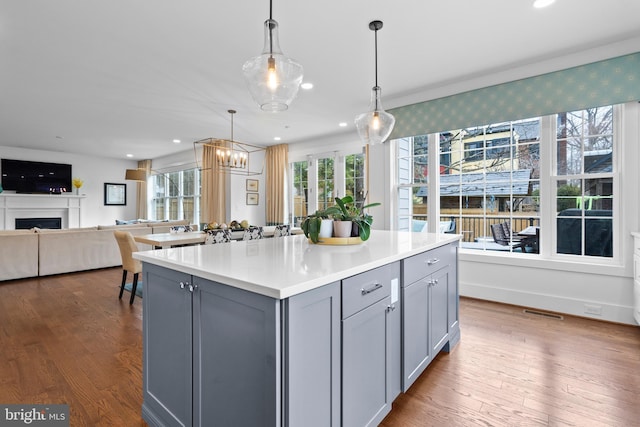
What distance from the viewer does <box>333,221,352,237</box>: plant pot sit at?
82.9 inches

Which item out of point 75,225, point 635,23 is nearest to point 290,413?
point 635,23

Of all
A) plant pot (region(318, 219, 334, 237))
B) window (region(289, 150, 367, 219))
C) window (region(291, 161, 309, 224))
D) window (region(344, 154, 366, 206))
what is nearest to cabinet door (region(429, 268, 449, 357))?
plant pot (region(318, 219, 334, 237))

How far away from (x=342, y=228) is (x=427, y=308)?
29.1 inches

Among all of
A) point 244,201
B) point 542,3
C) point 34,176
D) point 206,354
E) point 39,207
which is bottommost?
point 206,354

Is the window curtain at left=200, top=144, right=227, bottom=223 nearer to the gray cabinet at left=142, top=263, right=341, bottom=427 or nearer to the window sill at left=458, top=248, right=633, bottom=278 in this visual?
the window sill at left=458, top=248, right=633, bottom=278

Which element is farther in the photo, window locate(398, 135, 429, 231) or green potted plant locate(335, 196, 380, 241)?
window locate(398, 135, 429, 231)

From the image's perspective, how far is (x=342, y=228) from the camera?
2105 mm

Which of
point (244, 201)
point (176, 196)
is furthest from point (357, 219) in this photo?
point (176, 196)

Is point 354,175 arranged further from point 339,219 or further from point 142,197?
point 142,197

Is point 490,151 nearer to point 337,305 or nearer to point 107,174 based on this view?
point 337,305

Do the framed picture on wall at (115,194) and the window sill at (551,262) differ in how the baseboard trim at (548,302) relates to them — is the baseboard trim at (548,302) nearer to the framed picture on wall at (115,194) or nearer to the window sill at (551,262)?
the window sill at (551,262)

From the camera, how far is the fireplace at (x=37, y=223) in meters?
7.50

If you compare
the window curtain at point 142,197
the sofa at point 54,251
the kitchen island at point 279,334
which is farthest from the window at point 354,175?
the window curtain at point 142,197

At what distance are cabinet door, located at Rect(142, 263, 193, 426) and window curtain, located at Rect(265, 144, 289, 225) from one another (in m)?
5.19
